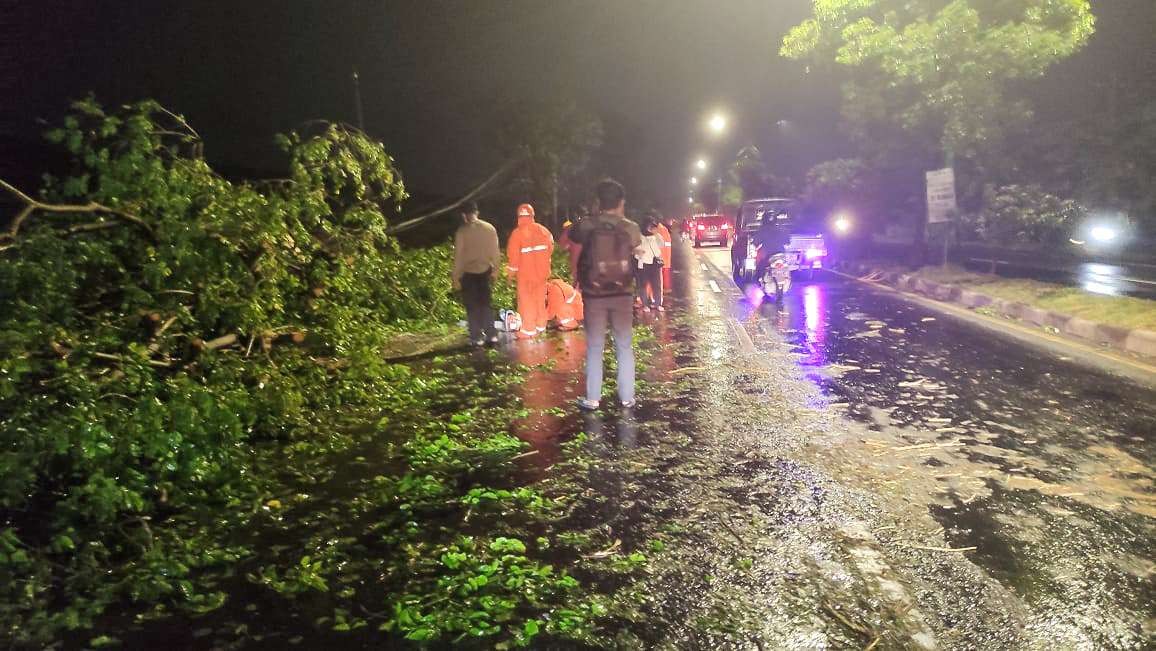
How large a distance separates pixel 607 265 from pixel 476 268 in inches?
131

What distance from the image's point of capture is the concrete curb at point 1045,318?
8.73 metres

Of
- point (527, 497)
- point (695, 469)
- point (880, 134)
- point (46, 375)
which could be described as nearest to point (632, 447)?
point (695, 469)

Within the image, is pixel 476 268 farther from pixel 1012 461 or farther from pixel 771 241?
pixel 771 241

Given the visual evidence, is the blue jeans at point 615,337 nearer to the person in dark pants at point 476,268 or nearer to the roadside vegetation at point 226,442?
the roadside vegetation at point 226,442

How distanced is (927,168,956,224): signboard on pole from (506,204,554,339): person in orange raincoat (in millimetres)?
10397

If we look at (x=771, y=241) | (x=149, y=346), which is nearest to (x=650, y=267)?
(x=771, y=241)

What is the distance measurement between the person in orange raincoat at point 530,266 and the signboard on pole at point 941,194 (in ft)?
34.1

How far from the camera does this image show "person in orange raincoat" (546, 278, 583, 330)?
10.5 m

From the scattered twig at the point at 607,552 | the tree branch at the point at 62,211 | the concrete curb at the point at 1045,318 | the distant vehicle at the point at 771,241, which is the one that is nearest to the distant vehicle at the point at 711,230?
the distant vehicle at the point at 771,241

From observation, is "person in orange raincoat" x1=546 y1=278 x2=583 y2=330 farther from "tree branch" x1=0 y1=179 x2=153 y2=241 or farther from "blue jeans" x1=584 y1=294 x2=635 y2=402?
"tree branch" x1=0 y1=179 x2=153 y2=241

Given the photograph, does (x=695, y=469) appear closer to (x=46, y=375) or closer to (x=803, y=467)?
(x=803, y=467)

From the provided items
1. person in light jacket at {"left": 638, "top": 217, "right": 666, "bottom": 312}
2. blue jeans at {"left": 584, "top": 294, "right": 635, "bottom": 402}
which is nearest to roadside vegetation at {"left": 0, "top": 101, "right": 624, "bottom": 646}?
blue jeans at {"left": 584, "top": 294, "right": 635, "bottom": 402}

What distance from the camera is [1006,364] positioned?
7984 mm

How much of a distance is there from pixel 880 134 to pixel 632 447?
65.1 ft
